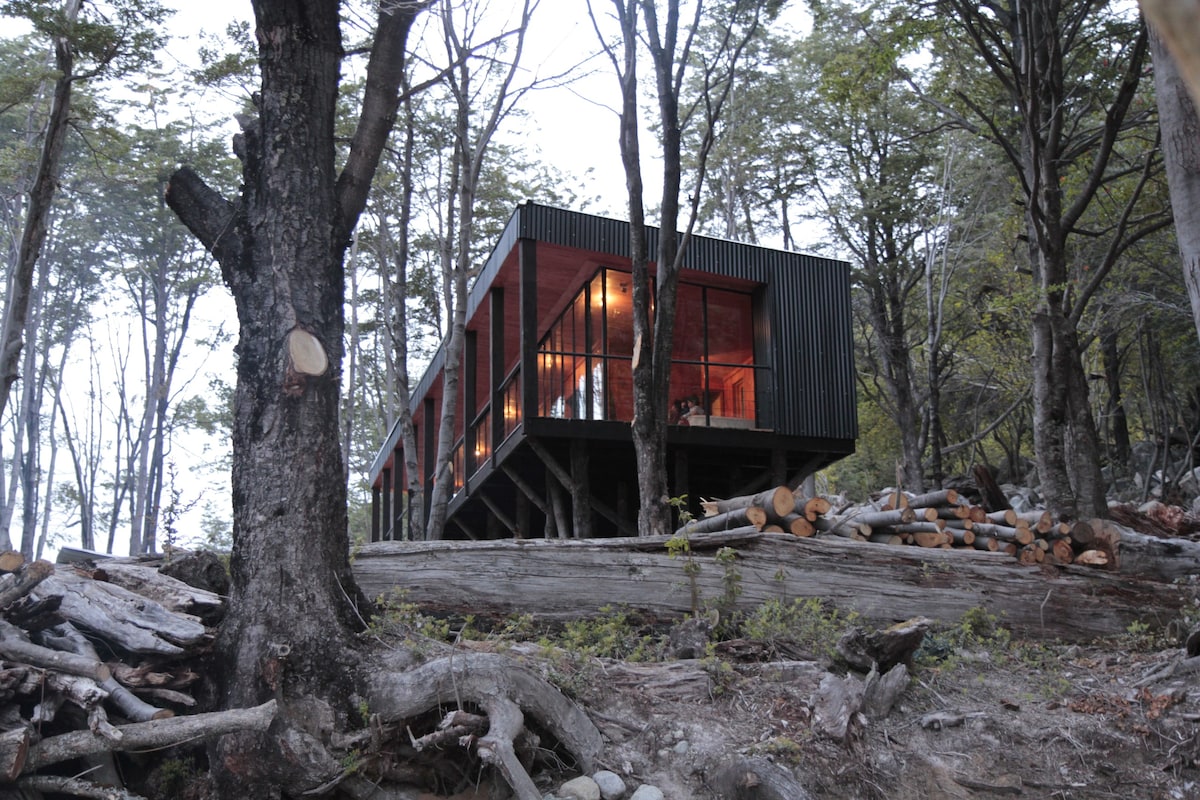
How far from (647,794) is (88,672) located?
283 cm

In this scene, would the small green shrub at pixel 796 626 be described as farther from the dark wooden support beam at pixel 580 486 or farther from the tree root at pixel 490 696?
the dark wooden support beam at pixel 580 486

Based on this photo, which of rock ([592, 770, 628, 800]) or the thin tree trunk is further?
the thin tree trunk

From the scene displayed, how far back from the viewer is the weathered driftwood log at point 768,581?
7492 millimetres

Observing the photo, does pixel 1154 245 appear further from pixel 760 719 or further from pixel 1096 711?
pixel 760 719

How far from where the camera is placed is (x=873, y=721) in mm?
5941

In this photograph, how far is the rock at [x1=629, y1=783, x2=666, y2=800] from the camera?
4951 mm

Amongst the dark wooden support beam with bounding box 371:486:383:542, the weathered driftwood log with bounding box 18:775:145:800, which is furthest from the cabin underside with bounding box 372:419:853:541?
the dark wooden support beam with bounding box 371:486:383:542

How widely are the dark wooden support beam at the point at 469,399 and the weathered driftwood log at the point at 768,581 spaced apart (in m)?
9.03

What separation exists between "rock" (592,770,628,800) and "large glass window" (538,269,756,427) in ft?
26.9

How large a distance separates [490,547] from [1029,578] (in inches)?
192

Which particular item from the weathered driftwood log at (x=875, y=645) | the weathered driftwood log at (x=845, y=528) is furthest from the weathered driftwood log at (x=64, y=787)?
the weathered driftwood log at (x=845, y=528)

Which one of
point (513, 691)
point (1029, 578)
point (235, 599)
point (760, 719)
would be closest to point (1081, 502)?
point (1029, 578)

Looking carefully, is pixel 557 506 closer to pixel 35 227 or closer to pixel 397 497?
pixel 35 227

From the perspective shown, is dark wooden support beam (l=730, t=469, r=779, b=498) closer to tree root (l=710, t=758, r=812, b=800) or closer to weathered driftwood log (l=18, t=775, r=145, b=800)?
tree root (l=710, t=758, r=812, b=800)
